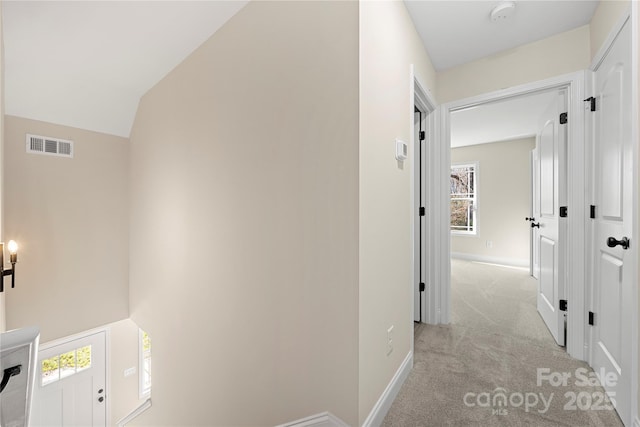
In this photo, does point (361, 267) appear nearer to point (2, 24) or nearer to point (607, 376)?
point (607, 376)

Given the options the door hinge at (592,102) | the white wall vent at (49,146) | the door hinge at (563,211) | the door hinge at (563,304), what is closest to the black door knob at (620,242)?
the door hinge at (563,211)

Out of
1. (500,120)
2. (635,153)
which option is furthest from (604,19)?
(500,120)

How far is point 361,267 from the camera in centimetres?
133

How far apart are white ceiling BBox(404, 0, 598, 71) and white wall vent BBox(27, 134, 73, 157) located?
3.78 metres

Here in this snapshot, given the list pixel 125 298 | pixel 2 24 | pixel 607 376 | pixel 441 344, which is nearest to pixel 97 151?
pixel 2 24

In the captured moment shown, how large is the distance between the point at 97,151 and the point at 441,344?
4.29 m

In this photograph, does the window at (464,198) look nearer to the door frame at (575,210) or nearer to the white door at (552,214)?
the white door at (552,214)

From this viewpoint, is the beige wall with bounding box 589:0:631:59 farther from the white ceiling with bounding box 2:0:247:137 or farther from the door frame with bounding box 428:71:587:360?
the white ceiling with bounding box 2:0:247:137

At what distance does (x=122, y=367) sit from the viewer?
13.4ft

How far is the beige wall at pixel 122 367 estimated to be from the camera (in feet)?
12.9

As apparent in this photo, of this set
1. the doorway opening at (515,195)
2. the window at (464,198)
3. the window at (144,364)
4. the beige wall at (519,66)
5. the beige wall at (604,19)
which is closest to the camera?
the beige wall at (604,19)

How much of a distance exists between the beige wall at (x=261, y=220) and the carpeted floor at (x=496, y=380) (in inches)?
25.0

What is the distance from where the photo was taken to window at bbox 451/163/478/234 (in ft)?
20.0

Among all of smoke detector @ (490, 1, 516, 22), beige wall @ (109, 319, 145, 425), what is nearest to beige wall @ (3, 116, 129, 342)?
beige wall @ (109, 319, 145, 425)
